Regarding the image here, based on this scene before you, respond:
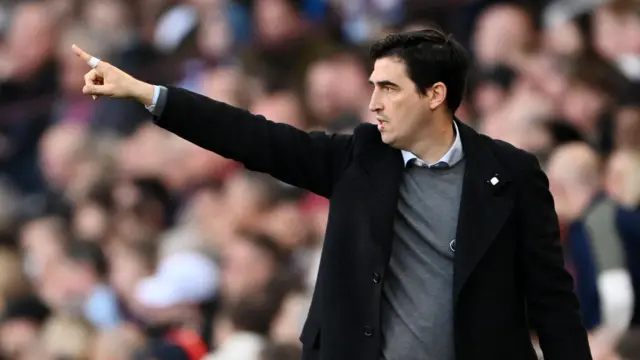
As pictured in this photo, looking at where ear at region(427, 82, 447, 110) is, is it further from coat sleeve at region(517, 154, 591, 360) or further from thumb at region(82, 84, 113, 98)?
thumb at region(82, 84, 113, 98)

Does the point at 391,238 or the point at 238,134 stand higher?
the point at 238,134

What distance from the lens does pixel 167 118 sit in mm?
4113

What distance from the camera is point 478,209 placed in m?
4.15

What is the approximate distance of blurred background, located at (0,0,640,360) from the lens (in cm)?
643

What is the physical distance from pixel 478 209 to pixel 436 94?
344mm

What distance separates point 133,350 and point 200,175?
1979mm

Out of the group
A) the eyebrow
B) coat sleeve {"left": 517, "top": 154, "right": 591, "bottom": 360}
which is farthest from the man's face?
coat sleeve {"left": 517, "top": 154, "right": 591, "bottom": 360}

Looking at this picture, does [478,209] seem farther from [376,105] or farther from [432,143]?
[376,105]

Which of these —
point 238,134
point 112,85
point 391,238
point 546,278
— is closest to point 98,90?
point 112,85

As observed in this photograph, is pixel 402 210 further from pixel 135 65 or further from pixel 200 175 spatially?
pixel 135 65

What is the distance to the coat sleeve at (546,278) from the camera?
4.17 m

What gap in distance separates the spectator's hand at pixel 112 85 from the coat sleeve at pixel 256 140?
8cm

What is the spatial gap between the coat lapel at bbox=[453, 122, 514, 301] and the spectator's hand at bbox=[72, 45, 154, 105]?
35.8 inches

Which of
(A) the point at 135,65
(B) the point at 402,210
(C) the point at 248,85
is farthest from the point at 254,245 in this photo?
(A) the point at 135,65
